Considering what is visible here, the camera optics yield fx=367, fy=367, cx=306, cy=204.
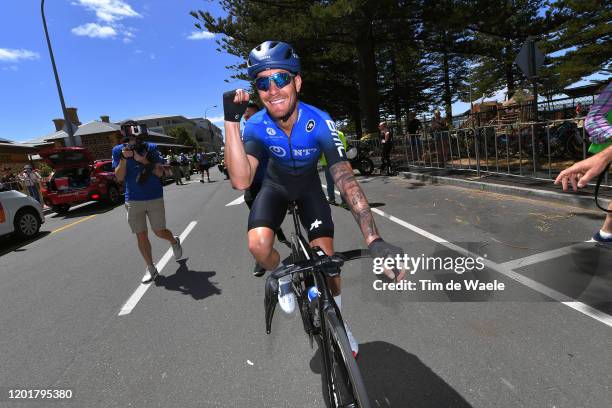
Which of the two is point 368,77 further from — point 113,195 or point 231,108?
point 231,108

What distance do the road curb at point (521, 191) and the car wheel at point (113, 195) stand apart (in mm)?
12370

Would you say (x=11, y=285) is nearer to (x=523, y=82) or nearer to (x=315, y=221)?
(x=315, y=221)

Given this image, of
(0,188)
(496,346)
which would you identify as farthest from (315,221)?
(0,188)

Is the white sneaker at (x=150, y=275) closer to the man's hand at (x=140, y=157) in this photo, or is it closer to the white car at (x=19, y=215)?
the man's hand at (x=140, y=157)

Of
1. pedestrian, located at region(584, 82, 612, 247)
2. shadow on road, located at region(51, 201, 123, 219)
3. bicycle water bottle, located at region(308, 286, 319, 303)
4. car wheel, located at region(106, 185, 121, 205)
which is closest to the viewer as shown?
bicycle water bottle, located at region(308, 286, 319, 303)

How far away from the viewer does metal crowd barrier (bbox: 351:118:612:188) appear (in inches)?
347

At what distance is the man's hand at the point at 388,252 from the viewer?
1724 mm

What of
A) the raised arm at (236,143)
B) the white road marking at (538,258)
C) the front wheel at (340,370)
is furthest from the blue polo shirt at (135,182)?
the white road marking at (538,258)

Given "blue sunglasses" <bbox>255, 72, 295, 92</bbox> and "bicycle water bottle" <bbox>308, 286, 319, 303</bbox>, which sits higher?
"blue sunglasses" <bbox>255, 72, 295, 92</bbox>

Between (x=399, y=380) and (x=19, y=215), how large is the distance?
10.8 metres

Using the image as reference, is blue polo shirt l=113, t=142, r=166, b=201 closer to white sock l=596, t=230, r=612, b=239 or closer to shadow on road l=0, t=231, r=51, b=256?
white sock l=596, t=230, r=612, b=239

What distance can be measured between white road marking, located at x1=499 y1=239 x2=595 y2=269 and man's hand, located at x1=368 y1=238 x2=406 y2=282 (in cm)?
314

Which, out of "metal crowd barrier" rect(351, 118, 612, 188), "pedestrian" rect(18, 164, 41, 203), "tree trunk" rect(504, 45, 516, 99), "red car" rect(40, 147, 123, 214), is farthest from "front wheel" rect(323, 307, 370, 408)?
"tree trunk" rect(504, 45, 516, 99)

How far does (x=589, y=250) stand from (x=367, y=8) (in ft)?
41.4
